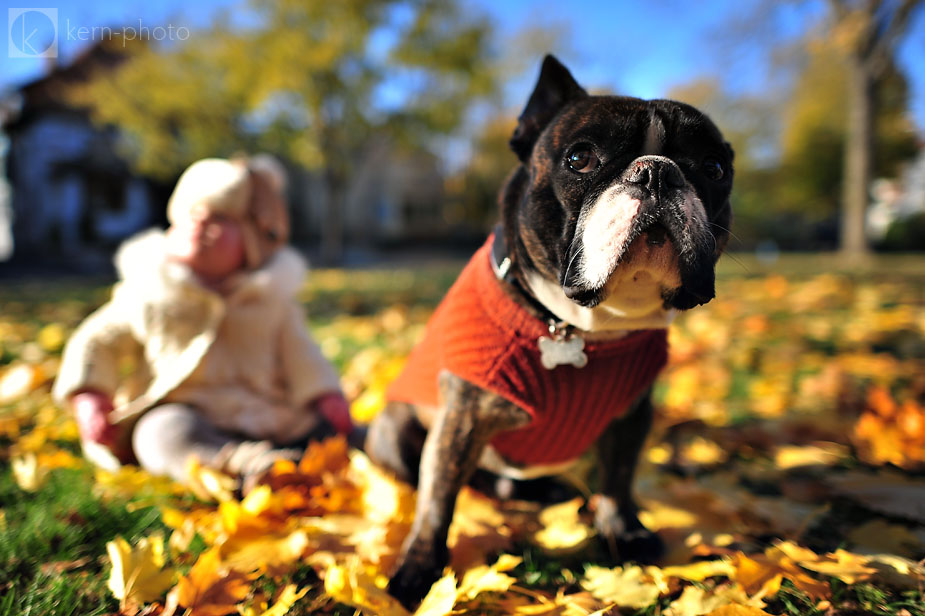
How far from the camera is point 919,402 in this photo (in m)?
2.61

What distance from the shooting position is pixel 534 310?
1.40m

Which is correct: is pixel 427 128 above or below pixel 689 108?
above

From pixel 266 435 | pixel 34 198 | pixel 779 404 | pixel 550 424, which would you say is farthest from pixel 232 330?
pixel 34 198

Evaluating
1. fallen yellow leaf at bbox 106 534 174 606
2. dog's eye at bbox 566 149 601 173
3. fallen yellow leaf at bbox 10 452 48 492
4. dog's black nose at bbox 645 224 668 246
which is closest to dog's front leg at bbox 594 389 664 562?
dog's black nose at bbox 645 224 668 246

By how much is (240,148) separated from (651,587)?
15.8m

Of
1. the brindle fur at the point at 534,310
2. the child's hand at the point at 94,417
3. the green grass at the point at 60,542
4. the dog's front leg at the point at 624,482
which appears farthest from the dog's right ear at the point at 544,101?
the child's hand at the point at 94,417

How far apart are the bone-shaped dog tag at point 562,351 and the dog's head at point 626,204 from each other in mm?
153

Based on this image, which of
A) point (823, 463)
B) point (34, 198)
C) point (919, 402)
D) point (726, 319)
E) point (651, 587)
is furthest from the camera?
point (34, 198)

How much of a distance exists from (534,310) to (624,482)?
630 mm

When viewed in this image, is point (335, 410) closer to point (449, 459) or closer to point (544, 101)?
point (449, 459)

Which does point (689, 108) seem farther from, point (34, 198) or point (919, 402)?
point (34, 198)

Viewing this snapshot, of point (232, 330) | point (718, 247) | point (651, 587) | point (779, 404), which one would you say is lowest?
point (651, 587)

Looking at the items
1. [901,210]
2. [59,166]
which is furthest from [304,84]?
[901,210]

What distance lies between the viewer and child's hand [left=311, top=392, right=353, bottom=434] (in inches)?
87.7
